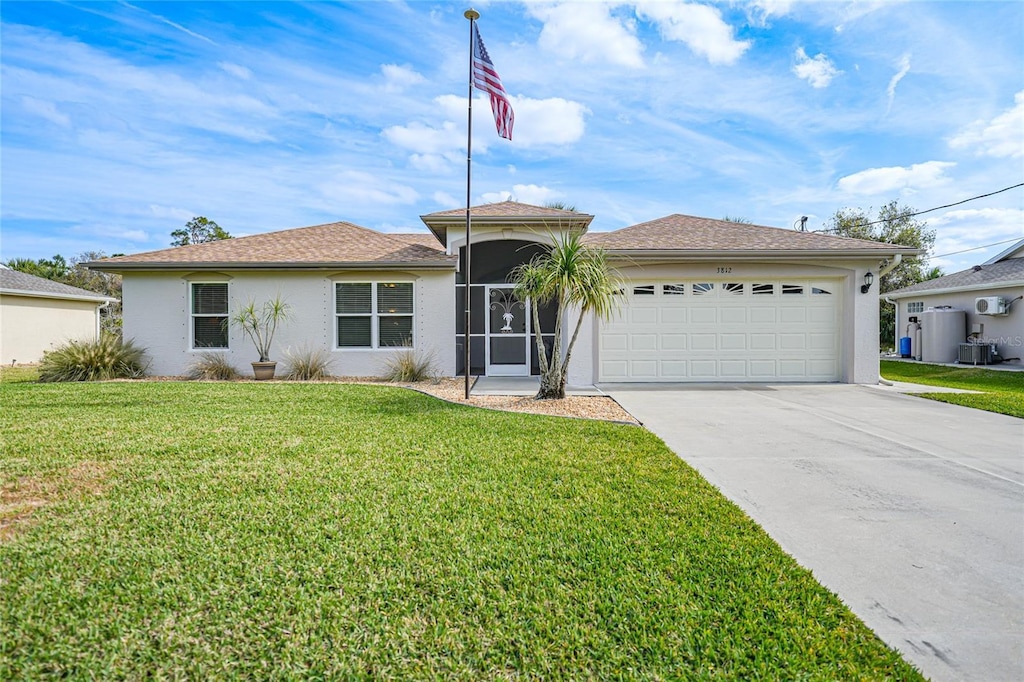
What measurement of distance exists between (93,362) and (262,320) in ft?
13.4

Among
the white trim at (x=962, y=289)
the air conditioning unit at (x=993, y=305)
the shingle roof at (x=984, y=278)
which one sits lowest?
the air conditioning unit at (x=993, y=305)

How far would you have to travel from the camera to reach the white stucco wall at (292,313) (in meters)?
13.4

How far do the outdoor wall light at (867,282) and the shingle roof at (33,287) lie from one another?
27.6 metres

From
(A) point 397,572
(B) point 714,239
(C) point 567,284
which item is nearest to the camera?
(A) point 397,572

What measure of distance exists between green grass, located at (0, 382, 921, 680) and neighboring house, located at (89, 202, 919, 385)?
302 inches

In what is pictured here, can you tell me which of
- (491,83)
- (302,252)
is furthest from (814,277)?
(302,252)

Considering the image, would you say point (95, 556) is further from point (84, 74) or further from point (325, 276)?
point (84, 74)

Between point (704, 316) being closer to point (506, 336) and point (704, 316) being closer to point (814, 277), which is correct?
point (814, 277)

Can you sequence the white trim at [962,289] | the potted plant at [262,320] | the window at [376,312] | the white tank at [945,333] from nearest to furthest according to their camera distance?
1. the potted plant at [262,320]
2. the window at [376,312]
3. the white trim at [962,289]
4. the white tank at [945,333]

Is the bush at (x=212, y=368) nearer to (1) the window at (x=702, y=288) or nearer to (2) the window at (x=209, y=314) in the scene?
(2) the window at (x=209, y=314)

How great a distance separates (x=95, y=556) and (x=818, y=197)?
123 ft

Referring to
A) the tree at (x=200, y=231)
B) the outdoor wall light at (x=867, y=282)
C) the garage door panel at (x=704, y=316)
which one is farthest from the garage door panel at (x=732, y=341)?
the tree at (x=200, y=231)

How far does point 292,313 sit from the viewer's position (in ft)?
44.1

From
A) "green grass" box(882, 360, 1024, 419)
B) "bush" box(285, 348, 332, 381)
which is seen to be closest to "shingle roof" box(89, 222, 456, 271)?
"bush" box(285, 348, 332, 381)
